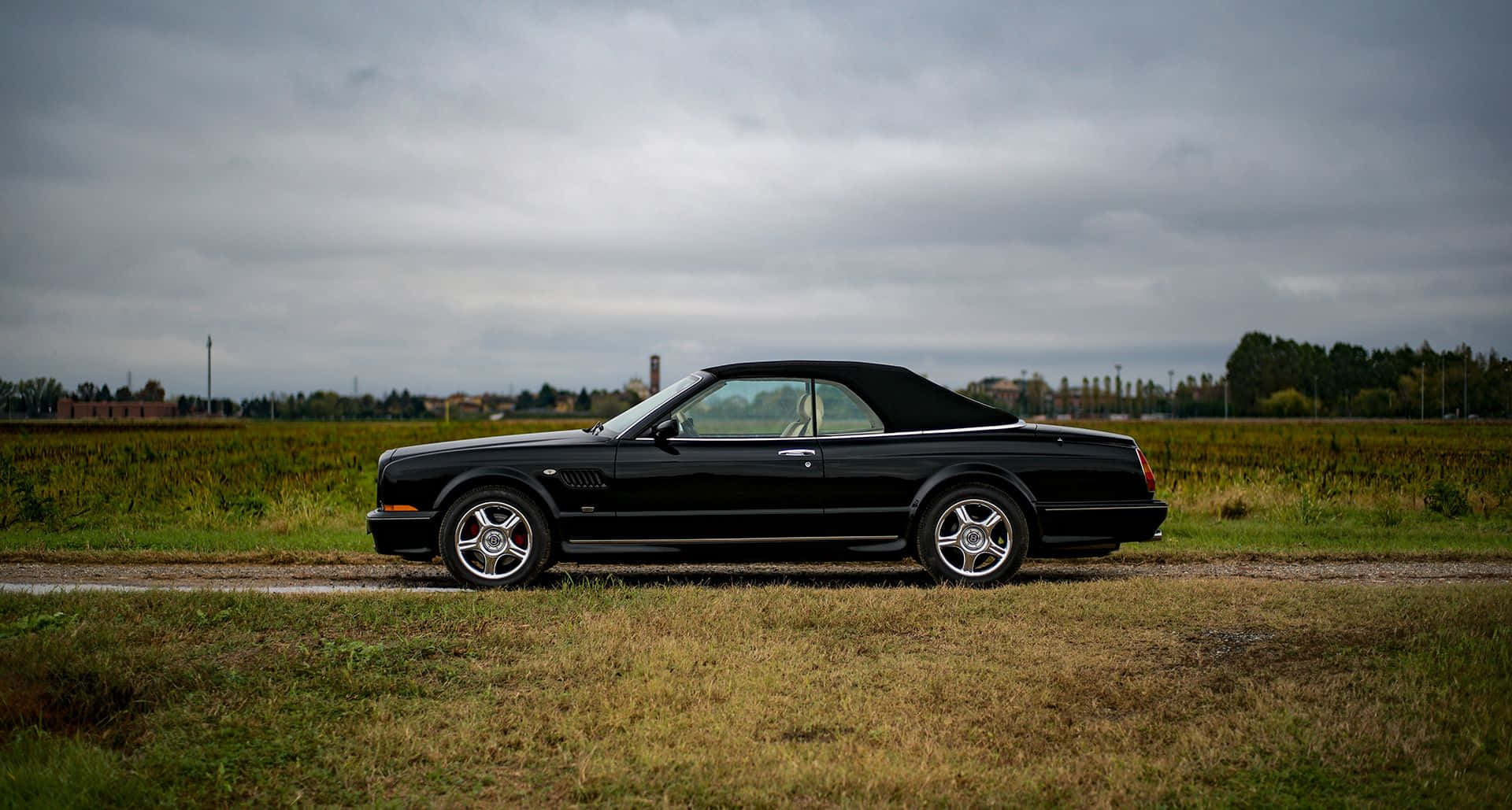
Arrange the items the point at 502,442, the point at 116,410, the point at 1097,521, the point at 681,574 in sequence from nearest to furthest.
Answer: the point at 1097,521 < the point at 502,442 < the point at 681,574 < the point at 116,410

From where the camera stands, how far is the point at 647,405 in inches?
343

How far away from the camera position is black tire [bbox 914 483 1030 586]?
26.9ft

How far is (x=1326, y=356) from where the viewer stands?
155m

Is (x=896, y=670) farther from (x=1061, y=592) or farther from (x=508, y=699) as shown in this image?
(x=1061, y=592)

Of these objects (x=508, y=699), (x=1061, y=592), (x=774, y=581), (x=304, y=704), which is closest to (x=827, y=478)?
(x=774, y=581)

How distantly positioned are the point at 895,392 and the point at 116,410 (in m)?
62.2

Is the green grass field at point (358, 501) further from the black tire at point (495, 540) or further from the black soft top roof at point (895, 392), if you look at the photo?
the black tire at point (495, 540)

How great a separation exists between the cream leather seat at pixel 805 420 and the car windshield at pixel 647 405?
82cm

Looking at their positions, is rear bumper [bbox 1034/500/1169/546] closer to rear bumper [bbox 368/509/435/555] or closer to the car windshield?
the car windshield

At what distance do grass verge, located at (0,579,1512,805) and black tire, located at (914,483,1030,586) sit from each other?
1114 millimetres

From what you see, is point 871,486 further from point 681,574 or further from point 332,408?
point 332,408

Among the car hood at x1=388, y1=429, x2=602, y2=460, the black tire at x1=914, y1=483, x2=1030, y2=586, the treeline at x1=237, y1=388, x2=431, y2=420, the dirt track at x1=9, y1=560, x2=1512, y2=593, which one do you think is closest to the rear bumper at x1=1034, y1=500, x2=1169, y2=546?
the black tire at x1=914, y1=483, x2=1030, y2=586

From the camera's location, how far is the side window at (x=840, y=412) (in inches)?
333

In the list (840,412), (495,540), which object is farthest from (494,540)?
(840,412)
